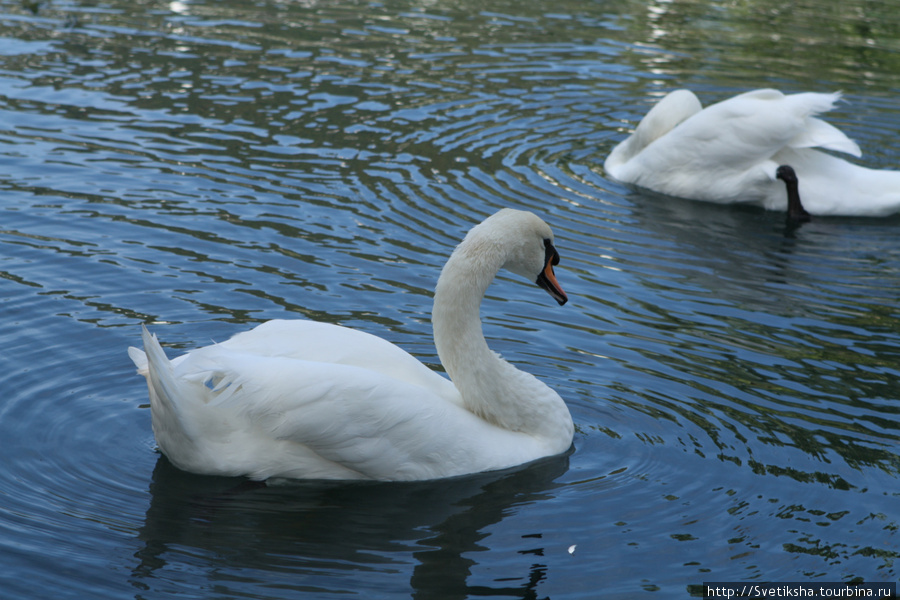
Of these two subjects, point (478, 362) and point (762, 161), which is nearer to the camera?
point (478, 362)

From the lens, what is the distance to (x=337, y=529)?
18.0 feet

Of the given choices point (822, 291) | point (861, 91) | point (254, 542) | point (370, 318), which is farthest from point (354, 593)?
point (861, 91)

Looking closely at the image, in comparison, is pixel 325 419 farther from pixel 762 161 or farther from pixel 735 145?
pixel 762 161

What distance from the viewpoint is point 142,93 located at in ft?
41.9

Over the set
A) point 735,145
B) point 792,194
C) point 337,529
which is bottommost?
point 337,529

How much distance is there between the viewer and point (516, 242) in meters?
6.30

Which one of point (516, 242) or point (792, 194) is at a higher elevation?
point (516, 242)

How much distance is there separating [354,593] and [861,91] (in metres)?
11.5

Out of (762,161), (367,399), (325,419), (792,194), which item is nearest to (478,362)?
(367,399)

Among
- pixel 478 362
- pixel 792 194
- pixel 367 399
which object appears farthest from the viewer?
pixel 792 194

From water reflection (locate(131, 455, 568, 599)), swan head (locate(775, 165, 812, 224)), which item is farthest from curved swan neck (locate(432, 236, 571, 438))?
swan head (locate(775, 165, 812, 224))

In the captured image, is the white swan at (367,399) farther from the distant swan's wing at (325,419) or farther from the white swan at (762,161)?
the white swan at (762,161)

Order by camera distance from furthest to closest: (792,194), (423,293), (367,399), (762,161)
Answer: (762,161) < (792,194) < (423,293) < (367,399)

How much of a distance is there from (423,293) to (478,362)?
7.22 feet
